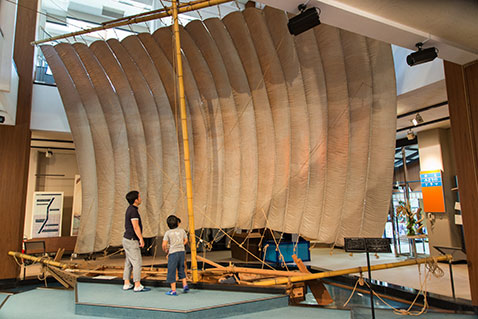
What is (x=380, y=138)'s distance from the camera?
496 cm

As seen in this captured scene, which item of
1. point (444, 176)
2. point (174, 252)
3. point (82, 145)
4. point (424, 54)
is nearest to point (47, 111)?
point (82, 145)

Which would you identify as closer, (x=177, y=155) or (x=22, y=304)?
(x=22, y=304)

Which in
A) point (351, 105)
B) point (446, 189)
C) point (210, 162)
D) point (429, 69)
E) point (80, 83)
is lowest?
point (446, 189)

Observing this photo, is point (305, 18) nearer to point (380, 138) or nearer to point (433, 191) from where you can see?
point (380, 138)

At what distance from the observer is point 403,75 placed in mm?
5922

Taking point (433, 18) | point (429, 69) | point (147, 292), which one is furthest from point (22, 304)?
point (429, 69)

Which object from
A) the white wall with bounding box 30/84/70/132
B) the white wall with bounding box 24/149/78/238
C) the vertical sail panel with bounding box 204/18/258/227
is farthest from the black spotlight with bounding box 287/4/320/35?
the white wall with bounding box 24/149/78/238

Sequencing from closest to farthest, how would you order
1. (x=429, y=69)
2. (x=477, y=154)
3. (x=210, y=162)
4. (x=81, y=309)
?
(x=81, y=309) → (x=477, y=154) → (x=429, y=69) → (x=210, y=162)

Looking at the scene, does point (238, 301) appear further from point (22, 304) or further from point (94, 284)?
point (22, 304)

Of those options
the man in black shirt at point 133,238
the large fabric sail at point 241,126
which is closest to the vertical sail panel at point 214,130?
the large fabric sail at point 241,126

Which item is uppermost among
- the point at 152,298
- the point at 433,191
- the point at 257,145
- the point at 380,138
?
the point at 257,145

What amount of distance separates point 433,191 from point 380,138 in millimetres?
4246

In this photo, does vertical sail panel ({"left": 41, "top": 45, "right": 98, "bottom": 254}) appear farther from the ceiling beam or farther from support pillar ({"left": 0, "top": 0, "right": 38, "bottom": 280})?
the ceiling beam

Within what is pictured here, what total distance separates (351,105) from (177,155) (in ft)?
12.1
